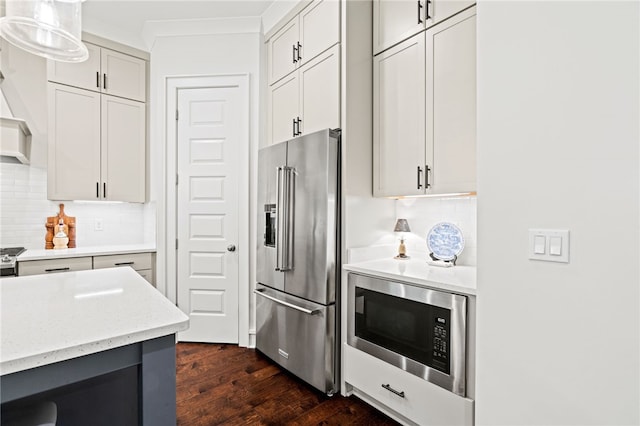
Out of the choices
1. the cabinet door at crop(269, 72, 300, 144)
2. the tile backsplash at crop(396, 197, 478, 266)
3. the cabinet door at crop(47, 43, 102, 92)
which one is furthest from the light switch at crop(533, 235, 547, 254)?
the cabinet door at crop(47, 43, 102, 92)

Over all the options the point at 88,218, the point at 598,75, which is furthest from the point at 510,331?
the point at 88,218

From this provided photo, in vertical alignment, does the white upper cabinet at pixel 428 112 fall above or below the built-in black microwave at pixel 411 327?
above

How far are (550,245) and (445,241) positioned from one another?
992mm

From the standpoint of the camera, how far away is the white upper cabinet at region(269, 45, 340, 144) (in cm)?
237

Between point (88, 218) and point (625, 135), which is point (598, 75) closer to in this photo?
point (625, 135)

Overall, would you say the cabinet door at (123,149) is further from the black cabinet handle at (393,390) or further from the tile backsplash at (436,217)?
the black cabinet handle at (393,390)

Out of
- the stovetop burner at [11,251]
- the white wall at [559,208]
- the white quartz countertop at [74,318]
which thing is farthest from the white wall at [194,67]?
the white wall at [559,208]

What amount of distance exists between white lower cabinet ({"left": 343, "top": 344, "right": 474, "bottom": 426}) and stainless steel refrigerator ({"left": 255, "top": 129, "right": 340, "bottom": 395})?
0.60ft

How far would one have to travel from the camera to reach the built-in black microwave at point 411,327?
64.7 inches

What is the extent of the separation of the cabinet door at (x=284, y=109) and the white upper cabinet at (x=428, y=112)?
73 centimetres

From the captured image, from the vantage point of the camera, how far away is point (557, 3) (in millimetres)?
1206

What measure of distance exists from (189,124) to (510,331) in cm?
308

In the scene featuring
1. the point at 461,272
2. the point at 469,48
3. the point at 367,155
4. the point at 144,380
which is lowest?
the point at 144,380

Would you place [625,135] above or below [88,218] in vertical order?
above
